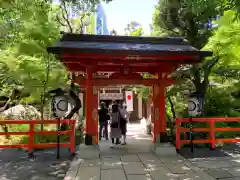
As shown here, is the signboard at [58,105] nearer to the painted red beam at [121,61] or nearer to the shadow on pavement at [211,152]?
the painted red beam at [121,61]

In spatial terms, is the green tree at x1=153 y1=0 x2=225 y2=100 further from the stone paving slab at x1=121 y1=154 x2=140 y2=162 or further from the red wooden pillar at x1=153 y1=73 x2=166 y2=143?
the stone paving slab at x1=121 y1=154 x2=140 y2=162

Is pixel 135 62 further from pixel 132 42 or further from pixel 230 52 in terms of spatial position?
pixel 230 52

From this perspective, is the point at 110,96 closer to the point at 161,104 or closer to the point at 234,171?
the point at 161,104

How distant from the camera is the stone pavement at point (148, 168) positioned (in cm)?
648

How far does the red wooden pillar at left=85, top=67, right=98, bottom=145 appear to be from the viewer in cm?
895

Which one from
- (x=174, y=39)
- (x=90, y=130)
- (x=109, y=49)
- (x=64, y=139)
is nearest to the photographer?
(x=109, y=49)

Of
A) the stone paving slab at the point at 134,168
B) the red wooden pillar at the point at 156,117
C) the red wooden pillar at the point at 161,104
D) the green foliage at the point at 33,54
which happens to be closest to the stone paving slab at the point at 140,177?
the stone paving slab at the point at 134,168

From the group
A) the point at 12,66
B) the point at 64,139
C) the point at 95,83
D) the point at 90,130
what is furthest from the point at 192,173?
the point at 12,66

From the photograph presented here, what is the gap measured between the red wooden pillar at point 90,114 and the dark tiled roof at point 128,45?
42.8 inches

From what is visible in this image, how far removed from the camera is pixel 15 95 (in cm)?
1355

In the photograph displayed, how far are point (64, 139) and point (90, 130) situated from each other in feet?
11.5

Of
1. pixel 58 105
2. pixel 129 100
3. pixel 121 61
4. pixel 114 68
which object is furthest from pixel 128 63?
pixel 129 100

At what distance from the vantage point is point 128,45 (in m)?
8.98

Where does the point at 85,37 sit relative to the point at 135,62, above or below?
above
